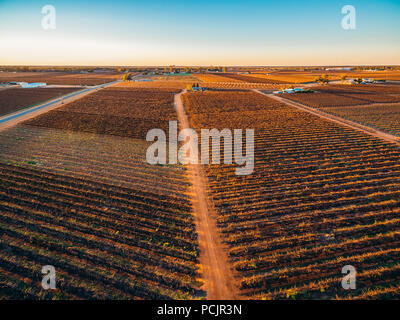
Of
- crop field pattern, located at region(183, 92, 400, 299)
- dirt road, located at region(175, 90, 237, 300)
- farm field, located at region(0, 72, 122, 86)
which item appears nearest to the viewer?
dirt road, located at region(175, 90, 237, 300)

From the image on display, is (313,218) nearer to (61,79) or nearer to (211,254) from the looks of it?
(211,254)

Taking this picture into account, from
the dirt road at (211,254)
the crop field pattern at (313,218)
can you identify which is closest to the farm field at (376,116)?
the crop field pattern at (313,218)

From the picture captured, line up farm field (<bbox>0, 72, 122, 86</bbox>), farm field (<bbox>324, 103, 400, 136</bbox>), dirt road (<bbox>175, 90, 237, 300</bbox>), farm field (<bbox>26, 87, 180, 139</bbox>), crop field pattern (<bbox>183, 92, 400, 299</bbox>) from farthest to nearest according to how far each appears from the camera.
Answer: farm field (<bbox>0, 72, 122, 86</bbox>) < farm field (<bbox>324, 103, 400, 136</bbox>) < farm field (<bbox>26, 87, 180, 139</bbox>) < crop field pattern (<bbox>183, 92, 400, 299</bbox>) < dirt road (<bbox>175, 90, 237, 300</bbox>)

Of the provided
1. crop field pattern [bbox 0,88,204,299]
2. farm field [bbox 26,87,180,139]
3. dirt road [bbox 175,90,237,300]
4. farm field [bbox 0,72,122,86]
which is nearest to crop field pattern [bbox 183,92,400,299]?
dirt road [bbox 175,90,237,300]

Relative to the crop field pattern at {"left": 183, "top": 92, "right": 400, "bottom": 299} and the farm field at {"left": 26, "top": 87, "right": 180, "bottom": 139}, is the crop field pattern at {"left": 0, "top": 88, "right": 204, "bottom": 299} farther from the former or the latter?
the farm field at {"left": 26, "top": 87, "right": 180, "bottom": 139}

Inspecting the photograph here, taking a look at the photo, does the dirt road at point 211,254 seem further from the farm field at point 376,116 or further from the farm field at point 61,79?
the farm field at point 61,79
